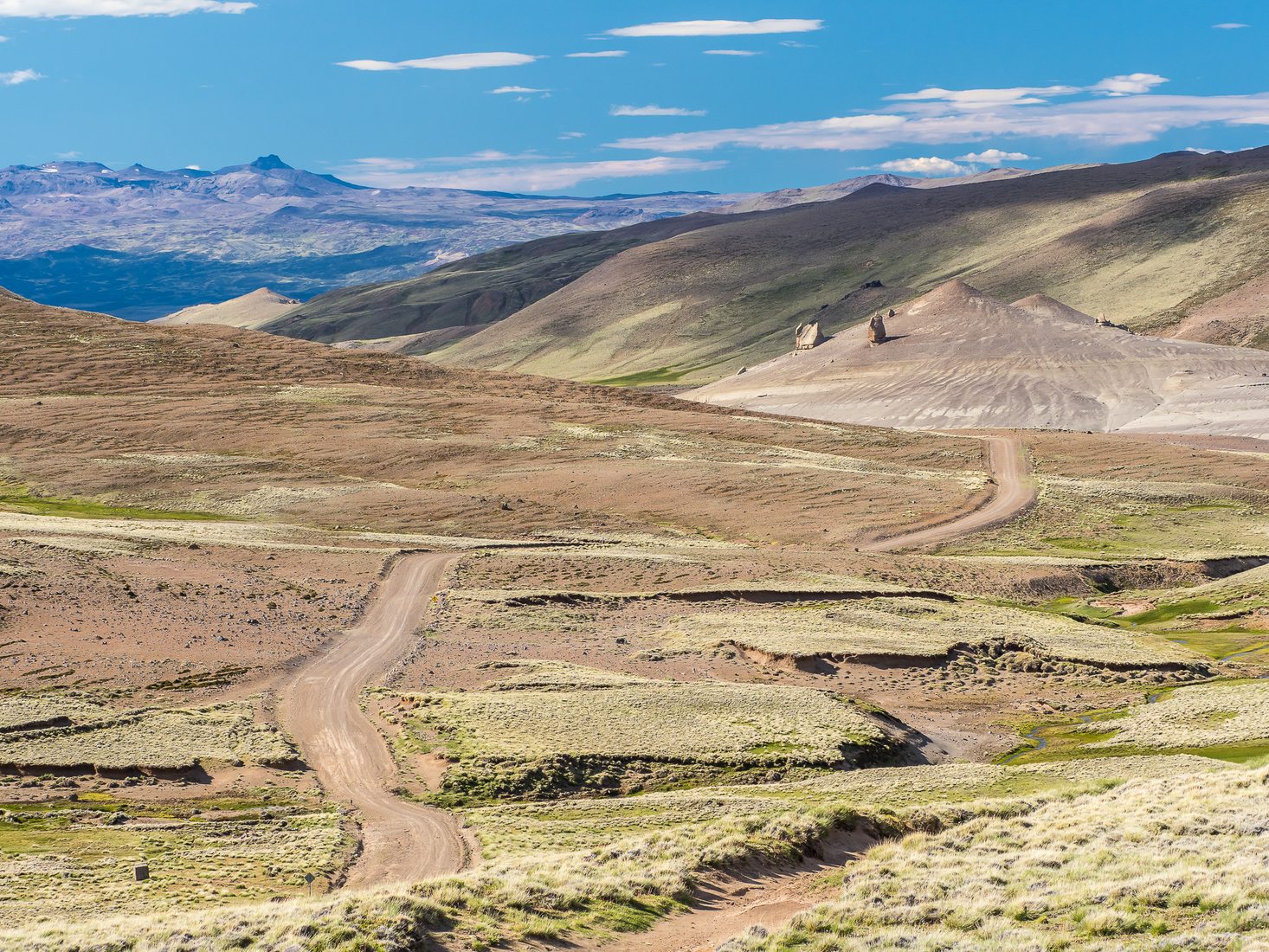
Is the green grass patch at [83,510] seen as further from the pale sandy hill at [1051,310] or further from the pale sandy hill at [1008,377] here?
the pale sandy hill at [1051,310]

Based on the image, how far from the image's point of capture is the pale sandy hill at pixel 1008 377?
124 m

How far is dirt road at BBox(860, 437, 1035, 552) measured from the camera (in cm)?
7174

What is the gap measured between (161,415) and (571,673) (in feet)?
197

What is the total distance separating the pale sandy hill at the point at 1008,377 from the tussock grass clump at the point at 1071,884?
96.9 meters

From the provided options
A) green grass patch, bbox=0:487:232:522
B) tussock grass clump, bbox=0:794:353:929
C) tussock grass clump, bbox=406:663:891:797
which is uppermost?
green grass patch, bbox=0:487:232:522

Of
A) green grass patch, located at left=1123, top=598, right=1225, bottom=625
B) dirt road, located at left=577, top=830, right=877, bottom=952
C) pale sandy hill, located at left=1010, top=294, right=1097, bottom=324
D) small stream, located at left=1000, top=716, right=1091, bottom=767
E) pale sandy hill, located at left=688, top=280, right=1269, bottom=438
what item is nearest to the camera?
dirt road, located at left=577, top=830, right=877, bottom=952

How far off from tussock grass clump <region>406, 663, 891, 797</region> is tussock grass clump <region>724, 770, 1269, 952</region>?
32.5 ft

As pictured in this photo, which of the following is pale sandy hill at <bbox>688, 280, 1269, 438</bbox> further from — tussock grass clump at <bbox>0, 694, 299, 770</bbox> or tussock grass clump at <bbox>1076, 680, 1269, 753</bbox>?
tussock grass clump at <bbox>0, 694, 299, 770</bbox>

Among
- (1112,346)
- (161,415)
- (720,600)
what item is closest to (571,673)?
(720,600)

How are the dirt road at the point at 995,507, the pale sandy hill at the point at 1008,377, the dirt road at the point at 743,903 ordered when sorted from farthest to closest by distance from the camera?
the pale sandy hill at the point at 1008,377, the dirt road at the point at 995,507, the dirt road at the point at 743,903

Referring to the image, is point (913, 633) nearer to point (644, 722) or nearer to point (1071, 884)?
point (644, 722)

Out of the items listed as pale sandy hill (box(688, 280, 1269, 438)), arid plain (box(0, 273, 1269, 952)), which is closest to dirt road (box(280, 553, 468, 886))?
arid plain (box(0, 273, 1269, 952))

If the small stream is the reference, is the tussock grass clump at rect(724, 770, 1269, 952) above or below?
above

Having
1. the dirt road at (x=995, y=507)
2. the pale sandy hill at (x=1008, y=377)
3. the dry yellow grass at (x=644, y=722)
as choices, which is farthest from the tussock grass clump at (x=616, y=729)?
the pale sandy hill at (x=1008, y=377)
